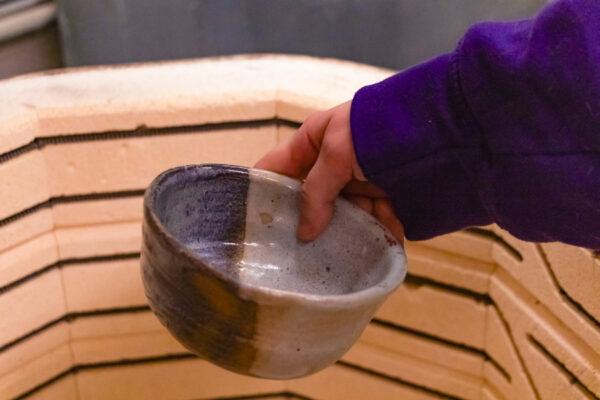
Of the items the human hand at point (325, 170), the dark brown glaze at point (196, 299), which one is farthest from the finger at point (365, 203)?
the dark brown glaze at point (196, 299)

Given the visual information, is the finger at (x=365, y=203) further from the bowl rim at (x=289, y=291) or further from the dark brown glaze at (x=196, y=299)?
the dark brown glaze at (x=196, y=299)

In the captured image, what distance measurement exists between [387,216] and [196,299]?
0.75 ft

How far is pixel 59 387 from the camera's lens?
36.2 inches

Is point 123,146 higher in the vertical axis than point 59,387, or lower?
higher

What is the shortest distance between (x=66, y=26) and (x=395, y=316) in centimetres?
73

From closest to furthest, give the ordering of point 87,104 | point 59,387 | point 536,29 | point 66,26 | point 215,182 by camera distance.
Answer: point 536,29
point 215,182
point 87,104
point 59,387
point 66,26

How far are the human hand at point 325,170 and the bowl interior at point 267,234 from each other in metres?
0.02

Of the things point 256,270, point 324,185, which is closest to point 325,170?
point 324,185

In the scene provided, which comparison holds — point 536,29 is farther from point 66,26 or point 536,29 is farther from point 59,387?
point 66,26

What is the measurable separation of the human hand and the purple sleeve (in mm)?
19

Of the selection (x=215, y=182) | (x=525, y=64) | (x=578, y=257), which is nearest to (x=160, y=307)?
(x=215, y=182)

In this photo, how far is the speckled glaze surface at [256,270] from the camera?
1.58ft

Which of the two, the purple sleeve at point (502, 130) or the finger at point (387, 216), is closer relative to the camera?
the purple sleeve at point (502, 130)

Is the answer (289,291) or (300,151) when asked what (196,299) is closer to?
(289,291)
